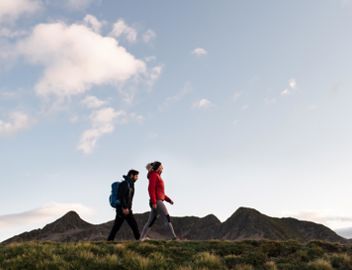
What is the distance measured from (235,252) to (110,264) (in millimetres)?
4213

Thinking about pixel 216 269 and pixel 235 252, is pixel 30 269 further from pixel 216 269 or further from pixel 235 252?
pixel 235 252

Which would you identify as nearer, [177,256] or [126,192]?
[177,256]

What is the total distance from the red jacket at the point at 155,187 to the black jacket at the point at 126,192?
26.1 inches

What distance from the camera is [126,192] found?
15.8 metres

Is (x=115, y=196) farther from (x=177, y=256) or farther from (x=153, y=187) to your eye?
(x=177, y=256)

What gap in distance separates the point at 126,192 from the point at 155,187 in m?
1.05

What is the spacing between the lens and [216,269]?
1230 cm

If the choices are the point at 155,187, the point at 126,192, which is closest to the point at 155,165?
the point at 155,187

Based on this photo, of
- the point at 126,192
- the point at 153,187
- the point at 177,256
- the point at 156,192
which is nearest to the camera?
the point at 177,256

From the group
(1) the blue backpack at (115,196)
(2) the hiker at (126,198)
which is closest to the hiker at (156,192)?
(2) the hiker at (126,198)

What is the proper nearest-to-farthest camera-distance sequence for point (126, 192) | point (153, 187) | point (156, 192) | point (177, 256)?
point (177, 256) → point (126, 192) → point (153, 187) → point (156, 192)

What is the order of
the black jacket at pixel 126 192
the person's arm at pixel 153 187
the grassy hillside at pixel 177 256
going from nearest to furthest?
the grassy hillside at pixel 177 256 < the black jacket at pixel 126 192 < the person's arm at pixel 153 187

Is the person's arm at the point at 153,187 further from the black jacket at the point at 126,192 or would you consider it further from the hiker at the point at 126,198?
the black jacket at the point at 126,192

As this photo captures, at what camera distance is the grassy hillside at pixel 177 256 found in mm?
12242
